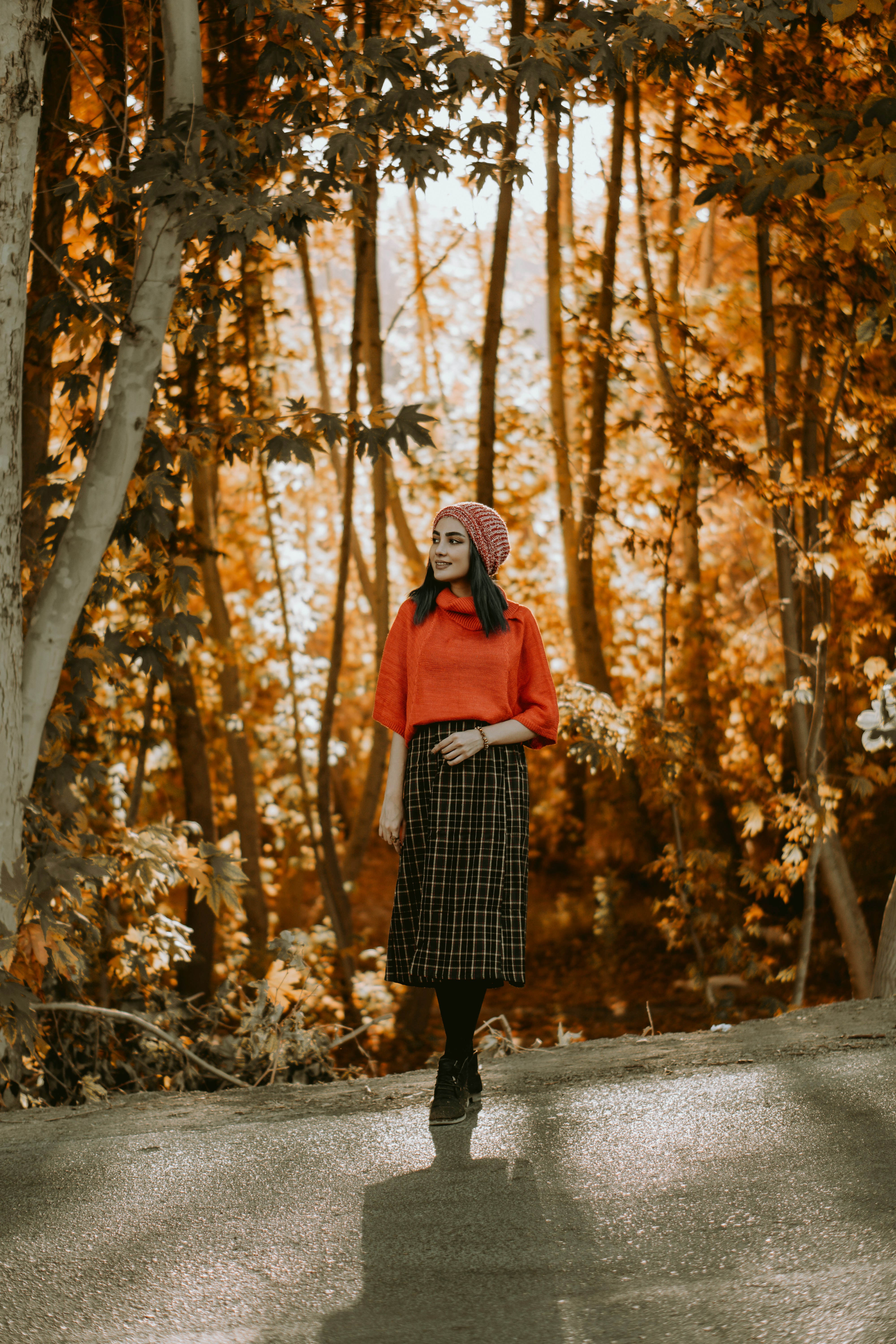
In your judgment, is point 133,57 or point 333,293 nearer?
point 133,57

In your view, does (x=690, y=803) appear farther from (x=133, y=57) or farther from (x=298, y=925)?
(x=133, y=57)

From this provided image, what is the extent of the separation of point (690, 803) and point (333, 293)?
7737 mm

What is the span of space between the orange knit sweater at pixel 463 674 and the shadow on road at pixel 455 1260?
117 cm

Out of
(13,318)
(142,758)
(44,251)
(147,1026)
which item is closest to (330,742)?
(142,758)

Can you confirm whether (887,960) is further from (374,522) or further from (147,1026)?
(374,522)

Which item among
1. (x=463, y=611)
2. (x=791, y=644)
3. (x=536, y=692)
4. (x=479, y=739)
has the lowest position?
(x=479, y=739)

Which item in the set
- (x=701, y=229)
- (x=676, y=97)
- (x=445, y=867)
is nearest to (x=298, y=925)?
(x=701, y=229)

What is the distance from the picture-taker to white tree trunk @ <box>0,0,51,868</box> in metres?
3.79

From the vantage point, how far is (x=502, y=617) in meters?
3.37

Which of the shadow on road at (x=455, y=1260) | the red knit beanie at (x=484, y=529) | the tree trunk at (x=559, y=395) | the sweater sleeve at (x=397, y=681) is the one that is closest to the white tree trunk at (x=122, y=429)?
the sweater sleeve at (x=397, y=681)

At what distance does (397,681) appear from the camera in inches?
137

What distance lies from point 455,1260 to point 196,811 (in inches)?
261

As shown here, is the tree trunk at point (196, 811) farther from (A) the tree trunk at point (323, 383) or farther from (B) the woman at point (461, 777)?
(B) the woman at point (461, 777)

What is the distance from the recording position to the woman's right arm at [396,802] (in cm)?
340
